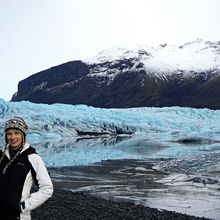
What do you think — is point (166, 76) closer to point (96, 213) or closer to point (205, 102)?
point (205, 102)

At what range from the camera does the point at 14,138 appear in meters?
3.55

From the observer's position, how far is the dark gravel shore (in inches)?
343

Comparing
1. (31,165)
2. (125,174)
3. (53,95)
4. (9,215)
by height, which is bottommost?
(125,174)

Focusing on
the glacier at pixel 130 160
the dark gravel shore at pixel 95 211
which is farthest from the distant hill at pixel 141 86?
the dark gravel shore at pixel 95 211

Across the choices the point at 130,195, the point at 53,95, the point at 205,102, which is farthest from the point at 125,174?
the point at 53,95

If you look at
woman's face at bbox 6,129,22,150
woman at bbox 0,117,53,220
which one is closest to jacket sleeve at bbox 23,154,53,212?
woman at bbox 0,117,53,220

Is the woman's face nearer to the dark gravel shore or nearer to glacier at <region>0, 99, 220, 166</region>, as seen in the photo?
the dark gravel shore

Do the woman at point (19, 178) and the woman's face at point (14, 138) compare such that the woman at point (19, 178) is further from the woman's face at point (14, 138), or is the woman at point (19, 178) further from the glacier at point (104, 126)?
the glacier at point (104, 126)

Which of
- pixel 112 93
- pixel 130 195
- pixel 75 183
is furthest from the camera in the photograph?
pixel 112 93

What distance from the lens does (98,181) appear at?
48.4 ft

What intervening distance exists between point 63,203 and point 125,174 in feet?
21.1

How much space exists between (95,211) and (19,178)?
246 inches

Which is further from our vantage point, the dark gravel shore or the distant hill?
the distant hill

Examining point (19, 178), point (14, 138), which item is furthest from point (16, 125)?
point (19, 178)
